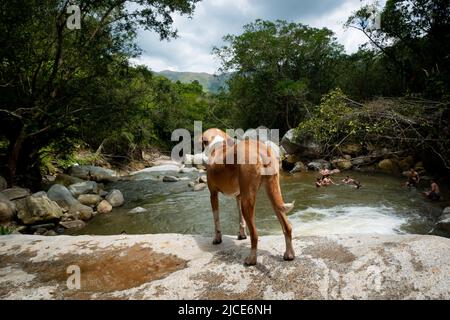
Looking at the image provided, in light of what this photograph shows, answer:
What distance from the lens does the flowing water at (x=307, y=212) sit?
395 inches

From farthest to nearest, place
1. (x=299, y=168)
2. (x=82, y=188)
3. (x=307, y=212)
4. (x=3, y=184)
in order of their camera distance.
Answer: (x=299, y=168) < (x=82, y=188) < (x=3, y=184) < (x=307, y=212)

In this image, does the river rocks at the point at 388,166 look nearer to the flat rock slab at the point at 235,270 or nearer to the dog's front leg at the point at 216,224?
the flat rock slab at the point at 235,270

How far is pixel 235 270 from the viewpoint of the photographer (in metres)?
3.47

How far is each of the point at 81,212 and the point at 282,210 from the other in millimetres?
10672

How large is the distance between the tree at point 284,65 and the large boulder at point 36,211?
2657 cm

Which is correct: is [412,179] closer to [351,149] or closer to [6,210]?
[351,149]

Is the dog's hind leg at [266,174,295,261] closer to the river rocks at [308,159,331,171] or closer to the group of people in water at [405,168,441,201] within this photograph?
the group of people in water at [405,168,441,201]

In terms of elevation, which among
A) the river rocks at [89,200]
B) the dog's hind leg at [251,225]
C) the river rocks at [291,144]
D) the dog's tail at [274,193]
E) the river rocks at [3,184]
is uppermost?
the river rocks at [291,144]

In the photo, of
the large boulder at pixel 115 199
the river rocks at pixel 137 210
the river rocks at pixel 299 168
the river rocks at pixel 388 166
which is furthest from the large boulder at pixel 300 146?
the river rocks at pixel 137 210

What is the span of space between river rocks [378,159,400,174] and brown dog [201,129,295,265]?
62.3 feet

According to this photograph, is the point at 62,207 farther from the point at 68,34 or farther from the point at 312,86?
the point at 312,86

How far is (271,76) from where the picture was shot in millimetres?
35031

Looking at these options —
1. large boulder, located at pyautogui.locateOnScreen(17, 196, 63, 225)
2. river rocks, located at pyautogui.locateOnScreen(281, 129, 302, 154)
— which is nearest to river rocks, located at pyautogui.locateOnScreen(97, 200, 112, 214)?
large boulder, located at pyautogui.locateOnScreen(17, 196, 63, 225)

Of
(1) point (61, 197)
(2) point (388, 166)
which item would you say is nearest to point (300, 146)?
(2) point (388, 166)
